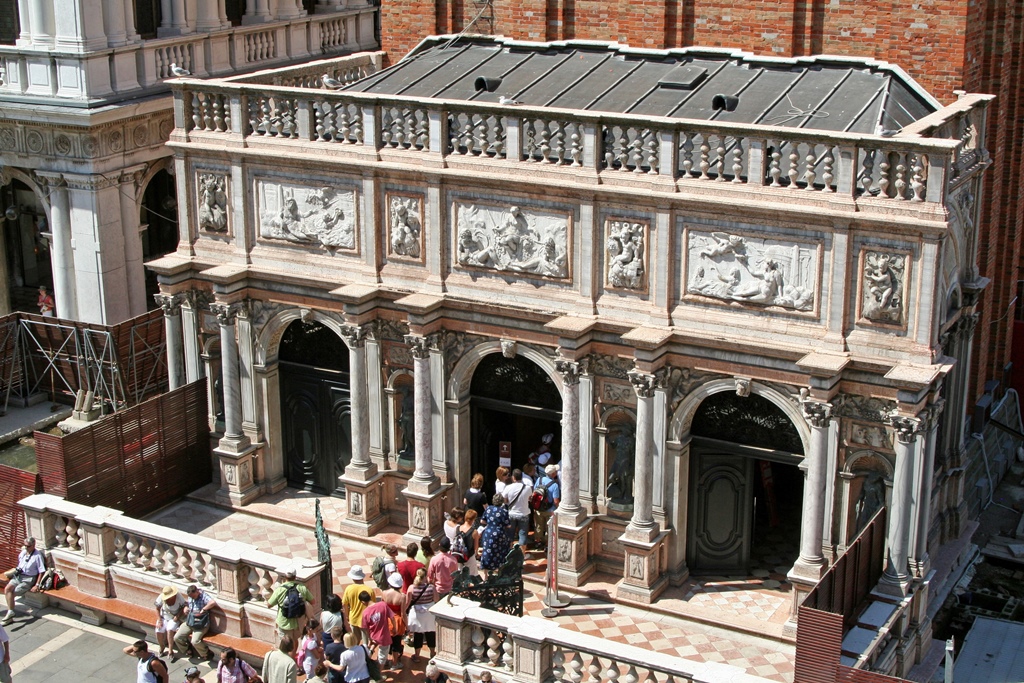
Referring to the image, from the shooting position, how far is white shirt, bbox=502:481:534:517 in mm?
23453

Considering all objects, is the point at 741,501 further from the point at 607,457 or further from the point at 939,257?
the point at 939,257

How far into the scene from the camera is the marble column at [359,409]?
24625 mm

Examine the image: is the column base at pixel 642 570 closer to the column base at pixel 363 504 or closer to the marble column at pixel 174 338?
the column base at pixel 363 504

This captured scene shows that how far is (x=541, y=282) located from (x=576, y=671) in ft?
21.2

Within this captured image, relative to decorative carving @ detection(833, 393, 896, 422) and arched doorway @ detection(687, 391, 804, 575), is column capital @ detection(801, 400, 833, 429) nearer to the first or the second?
decorative carving @ detection(833, 393, 896, 422)

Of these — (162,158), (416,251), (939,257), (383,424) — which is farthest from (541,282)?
(162,158)

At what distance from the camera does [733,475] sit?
74.0 feet

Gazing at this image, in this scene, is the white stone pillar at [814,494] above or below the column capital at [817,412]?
below

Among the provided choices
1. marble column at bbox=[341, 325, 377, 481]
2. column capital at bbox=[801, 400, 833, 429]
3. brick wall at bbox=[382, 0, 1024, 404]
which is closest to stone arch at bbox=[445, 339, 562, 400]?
marble column at bbox=[341, 325, 377, 481]

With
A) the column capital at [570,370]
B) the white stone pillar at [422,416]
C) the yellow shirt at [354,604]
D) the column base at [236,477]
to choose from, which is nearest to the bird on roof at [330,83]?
the white stone pillar at [422,416]

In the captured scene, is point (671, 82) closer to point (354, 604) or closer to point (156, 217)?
point (354, 604)

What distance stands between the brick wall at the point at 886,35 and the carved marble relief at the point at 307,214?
5890 mm

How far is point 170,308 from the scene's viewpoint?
26.5 meters

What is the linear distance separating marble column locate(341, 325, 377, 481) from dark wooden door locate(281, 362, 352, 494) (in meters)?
0.79
